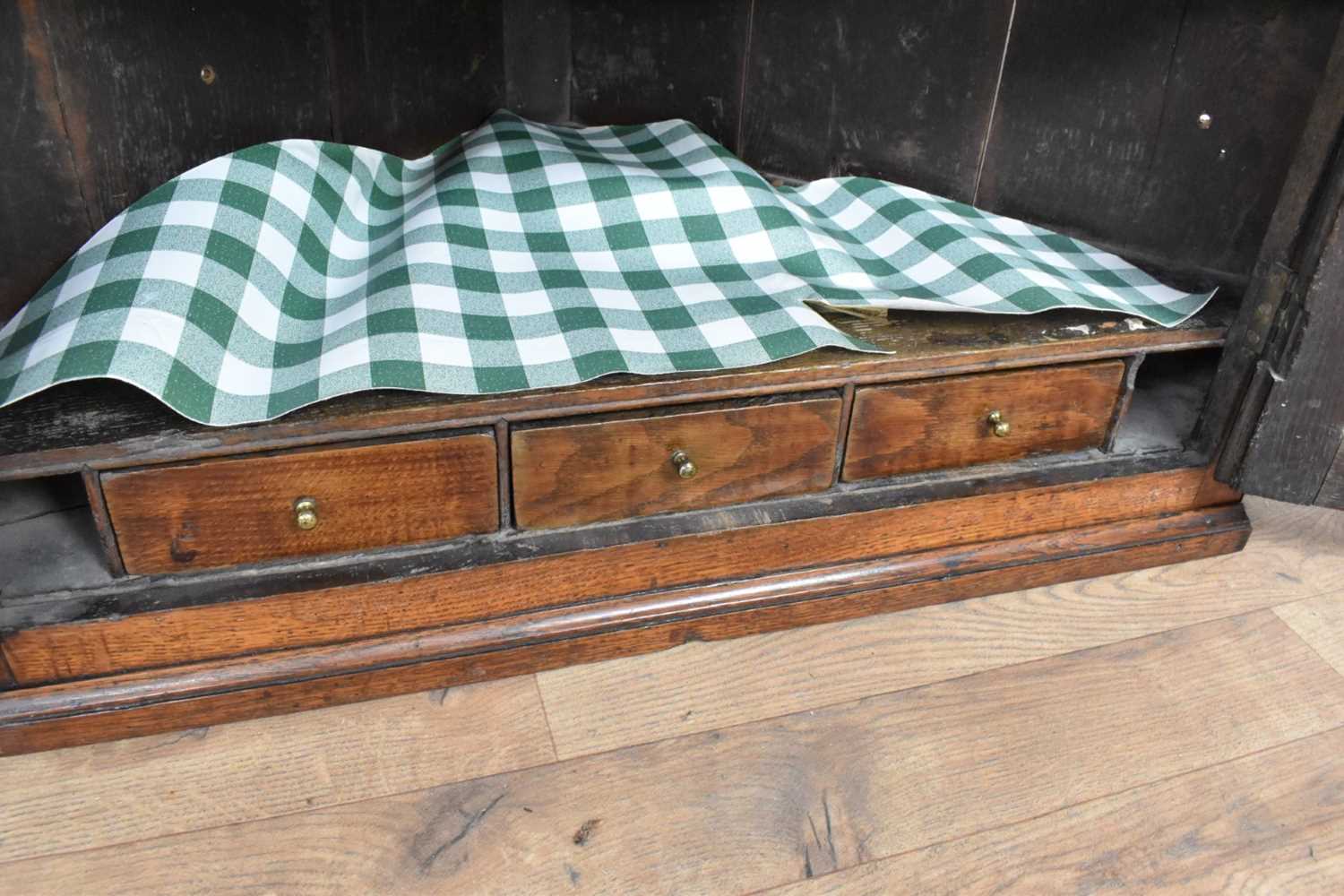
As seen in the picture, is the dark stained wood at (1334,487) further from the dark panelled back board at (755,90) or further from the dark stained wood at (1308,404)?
the dark panelled back board at (755,90)

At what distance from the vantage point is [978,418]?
1011 millimetres

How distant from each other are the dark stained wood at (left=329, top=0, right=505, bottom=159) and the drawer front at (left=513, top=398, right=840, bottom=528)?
52 centimetres

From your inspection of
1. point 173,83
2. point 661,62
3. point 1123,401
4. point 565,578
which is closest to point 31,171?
point 173,83

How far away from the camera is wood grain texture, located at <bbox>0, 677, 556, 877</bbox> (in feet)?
2.65

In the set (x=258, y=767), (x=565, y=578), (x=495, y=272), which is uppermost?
(x=495, y=272)

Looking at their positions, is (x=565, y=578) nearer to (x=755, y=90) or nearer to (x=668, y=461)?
(x=668, y=461)

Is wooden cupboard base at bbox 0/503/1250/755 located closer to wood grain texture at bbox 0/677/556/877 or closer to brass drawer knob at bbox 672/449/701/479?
wood grain texture at bbox 0/677/556/877

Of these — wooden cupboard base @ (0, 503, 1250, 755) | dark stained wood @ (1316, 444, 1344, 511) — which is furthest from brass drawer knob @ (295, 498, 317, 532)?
dark stained wood @ (1316, 444, 1344, 511)

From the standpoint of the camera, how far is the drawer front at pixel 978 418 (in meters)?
0.97

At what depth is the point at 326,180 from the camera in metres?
1.00

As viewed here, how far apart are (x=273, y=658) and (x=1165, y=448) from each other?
896mm

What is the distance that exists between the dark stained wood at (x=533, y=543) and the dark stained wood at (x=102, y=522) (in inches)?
0.7

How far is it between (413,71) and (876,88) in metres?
0.54

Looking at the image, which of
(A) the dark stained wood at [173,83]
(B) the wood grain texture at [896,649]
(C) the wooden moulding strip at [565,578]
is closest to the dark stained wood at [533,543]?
(C) the wooden moulding strip at [565,578]
